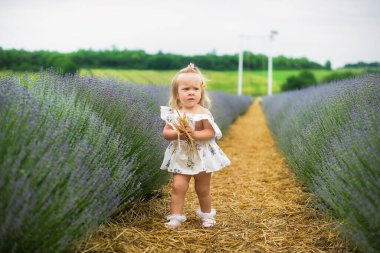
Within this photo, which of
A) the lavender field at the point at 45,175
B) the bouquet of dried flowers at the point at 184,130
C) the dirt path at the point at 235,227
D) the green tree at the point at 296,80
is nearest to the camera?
the lavender field at the point at 45,175

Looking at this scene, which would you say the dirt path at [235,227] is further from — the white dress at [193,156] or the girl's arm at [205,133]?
the girl's arm at [205,133]

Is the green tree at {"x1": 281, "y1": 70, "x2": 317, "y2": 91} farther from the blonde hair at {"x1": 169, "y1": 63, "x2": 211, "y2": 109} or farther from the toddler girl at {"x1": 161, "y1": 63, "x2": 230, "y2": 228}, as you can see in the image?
the toddler girl at {"x1": 161, "y1": 63, "x2": 230, "y2": 228}

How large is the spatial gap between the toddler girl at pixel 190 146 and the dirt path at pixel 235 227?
194mm

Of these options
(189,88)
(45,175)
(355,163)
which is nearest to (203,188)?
(189,88)

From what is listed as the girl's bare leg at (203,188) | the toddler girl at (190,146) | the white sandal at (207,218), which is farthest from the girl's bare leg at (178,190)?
the white sandal at (207,218)

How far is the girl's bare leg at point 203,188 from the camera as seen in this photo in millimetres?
3135

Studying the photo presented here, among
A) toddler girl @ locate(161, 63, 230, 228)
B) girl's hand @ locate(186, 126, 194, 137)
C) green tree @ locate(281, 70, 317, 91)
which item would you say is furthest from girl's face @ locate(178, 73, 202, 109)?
green tree @ locate(281, 70, 317, 91)

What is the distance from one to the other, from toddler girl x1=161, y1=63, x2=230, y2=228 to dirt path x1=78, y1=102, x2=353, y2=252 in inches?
7.6

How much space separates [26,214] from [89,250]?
2.48 ft

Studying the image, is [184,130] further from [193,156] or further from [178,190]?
[178,190]

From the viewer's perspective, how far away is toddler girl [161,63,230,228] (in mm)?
3037

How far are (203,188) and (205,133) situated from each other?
445 millimetres

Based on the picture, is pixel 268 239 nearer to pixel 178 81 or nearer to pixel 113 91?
pixel 178 81

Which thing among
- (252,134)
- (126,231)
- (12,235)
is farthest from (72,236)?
(252,134)
